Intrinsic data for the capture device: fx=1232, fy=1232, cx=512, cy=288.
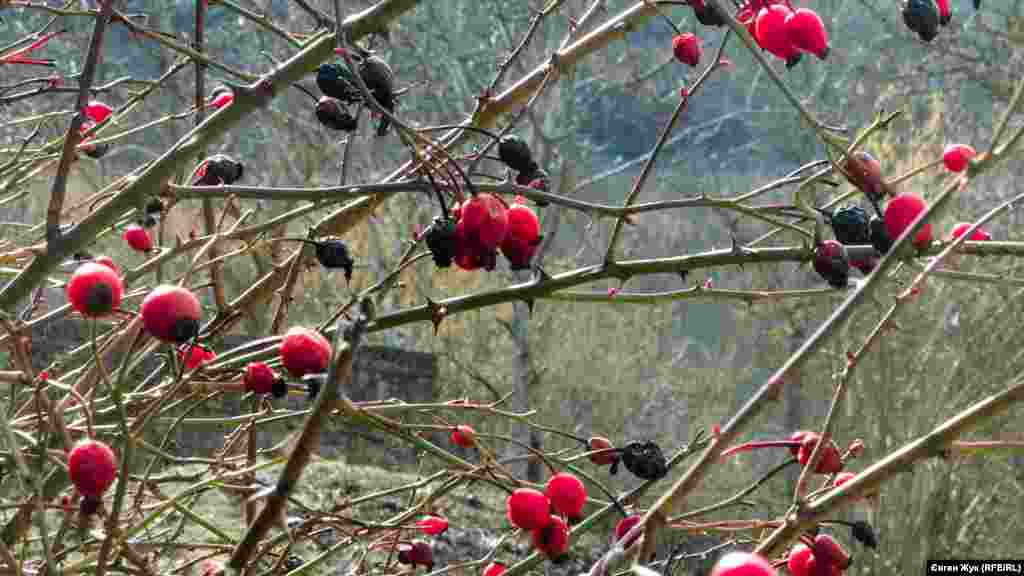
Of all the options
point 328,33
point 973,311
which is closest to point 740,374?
point 973,311

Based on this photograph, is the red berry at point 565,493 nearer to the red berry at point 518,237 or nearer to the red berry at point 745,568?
the red berry at point 518,237

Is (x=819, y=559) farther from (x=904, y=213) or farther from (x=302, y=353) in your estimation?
(x=302, y=353)

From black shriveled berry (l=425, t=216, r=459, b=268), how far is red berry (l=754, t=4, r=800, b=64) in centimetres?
48

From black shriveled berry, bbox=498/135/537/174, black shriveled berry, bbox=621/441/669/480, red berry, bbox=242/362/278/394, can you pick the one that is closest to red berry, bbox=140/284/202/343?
red berry, bbox=242/362/278/394

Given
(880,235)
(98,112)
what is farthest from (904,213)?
(98,112)

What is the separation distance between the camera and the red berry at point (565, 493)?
1380 millimetres

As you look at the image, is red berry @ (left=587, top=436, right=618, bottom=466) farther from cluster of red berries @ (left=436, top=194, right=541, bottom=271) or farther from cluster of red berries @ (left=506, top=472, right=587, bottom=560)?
cluster of red berries @ (left=436, top=194, right=541, bottom=271)

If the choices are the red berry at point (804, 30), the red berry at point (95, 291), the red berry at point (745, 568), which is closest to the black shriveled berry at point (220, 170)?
the red berry at point (95, 291)

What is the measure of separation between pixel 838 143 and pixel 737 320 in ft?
31.6

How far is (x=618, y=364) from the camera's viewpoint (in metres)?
9.63

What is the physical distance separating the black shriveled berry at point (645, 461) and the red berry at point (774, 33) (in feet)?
1.60

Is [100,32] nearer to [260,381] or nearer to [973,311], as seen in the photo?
[260,381]

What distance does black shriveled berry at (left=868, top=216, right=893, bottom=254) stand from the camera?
1.28 metres

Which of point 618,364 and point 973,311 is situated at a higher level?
point 973,311
